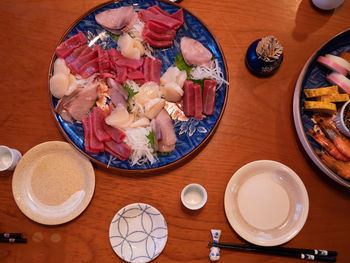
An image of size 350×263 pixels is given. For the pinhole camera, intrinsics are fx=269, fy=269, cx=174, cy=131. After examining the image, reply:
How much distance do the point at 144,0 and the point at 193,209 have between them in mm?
1699

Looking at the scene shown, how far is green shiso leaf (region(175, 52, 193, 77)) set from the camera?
85.0 inches

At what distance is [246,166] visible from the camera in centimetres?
201

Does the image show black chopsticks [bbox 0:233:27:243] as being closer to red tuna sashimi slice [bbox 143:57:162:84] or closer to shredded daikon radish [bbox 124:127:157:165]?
shredded daikon radish [bbox 124:127:157:165]

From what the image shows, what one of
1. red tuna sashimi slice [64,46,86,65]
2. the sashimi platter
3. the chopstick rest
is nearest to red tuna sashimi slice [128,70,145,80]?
the sashimi platter

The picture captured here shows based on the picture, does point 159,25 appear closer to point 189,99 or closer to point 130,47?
point 130,47

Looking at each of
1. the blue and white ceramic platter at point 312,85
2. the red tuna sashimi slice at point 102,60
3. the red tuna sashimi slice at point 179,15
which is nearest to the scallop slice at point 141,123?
the red tuna sashimi slice at point 102,60

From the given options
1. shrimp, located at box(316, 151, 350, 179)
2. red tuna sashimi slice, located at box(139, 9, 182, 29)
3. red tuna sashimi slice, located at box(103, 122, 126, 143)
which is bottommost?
shrimp, located at box(316, 151, 350, 179)

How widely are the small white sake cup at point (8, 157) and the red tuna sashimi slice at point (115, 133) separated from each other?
27.7 inches

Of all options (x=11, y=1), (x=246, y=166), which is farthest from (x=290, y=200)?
(x=11, y=1)

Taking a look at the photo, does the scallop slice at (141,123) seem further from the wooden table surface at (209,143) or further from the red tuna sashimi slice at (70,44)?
the red tuna sashimi slice at (70,44)

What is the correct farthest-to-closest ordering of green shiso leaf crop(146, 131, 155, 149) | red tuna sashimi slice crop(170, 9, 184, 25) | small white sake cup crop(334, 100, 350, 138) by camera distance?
red tuna sashimi slice crop(170, 9, 184, 25)
green shiso leaf crop(146, 131, 155, 149)
small white sake cup crop(334, 100, 350, 138)

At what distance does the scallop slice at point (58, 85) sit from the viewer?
2039mm

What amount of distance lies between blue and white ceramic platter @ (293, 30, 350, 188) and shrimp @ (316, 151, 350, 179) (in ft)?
0.13

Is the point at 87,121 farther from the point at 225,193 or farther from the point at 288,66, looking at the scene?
the point at 288,66
